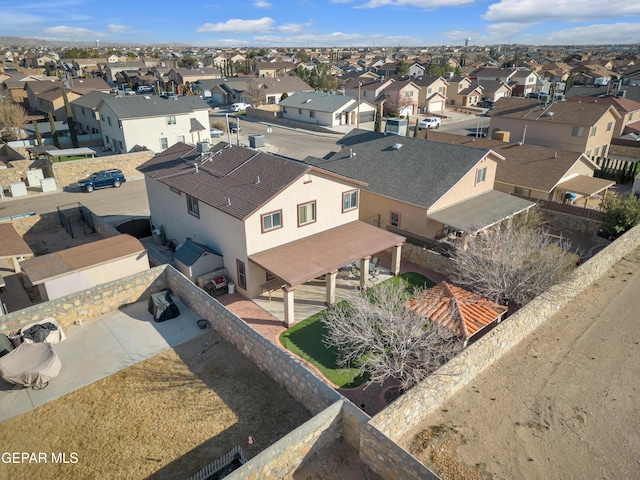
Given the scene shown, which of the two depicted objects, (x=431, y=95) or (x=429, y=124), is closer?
(x=429, y=124)

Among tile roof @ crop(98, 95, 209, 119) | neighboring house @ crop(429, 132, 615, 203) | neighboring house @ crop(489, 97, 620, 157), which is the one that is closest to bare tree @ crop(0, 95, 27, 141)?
tile roof @ crop(98, 95, 209, 119)

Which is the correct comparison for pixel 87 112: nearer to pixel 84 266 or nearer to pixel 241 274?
pixel 84 266

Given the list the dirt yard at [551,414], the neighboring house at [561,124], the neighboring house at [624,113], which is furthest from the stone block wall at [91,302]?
the neighboring house at [624,113]

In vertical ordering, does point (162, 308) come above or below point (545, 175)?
below

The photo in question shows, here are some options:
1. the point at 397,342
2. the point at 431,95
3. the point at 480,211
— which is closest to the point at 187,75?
the point at 431,95

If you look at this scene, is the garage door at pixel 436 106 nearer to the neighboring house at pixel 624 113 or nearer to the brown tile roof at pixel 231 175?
the neighboring house at pixel 624 113

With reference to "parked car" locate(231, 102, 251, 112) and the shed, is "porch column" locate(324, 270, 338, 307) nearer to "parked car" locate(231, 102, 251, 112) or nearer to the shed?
the shed

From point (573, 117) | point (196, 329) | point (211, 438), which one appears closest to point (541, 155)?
point (573, 117)

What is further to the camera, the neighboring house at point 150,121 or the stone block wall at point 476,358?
the neighboring house at point 150,121
